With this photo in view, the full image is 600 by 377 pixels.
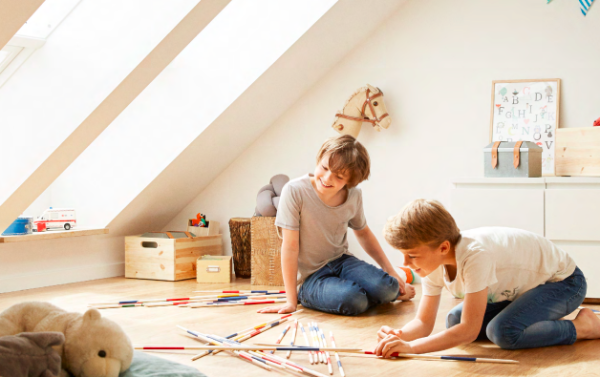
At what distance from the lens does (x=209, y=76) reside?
3418mm

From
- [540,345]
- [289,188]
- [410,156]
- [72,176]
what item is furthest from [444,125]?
[72,176]

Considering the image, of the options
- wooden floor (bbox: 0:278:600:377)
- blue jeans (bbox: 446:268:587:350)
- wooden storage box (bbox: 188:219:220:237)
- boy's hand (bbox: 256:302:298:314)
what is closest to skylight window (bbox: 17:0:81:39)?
wooden floor (bbox: 0:278:600:377)

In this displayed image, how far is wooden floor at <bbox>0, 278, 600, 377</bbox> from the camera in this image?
1753mm

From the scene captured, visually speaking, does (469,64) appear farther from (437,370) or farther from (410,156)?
(437,370)

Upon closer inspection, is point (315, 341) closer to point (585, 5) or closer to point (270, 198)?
point (270, 198)

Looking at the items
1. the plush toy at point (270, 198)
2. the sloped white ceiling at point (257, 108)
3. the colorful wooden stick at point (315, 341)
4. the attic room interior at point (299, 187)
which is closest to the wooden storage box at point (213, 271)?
the attic room interior at point (299, 187)

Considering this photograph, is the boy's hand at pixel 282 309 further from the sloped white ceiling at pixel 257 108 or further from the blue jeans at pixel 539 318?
the sloped white ceiling at pixel 257 108

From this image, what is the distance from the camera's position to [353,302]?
8.19ft

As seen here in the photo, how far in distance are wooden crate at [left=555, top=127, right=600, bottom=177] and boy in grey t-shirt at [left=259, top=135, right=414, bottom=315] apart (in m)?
0.96

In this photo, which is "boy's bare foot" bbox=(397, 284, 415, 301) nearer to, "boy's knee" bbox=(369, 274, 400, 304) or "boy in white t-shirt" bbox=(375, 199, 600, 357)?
"boy's knee" bbox=(369, 274, 400, 304)

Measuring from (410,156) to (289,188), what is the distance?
121 centimetres

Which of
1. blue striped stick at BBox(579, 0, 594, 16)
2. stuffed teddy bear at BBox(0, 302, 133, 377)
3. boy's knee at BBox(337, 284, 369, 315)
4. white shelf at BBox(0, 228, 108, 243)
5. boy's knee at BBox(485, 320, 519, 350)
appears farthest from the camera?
blue striped stick at BBox(579, 0, 594, 16)

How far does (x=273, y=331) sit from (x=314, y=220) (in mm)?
582

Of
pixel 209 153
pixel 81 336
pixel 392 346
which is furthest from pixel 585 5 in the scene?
pixel 81 336
